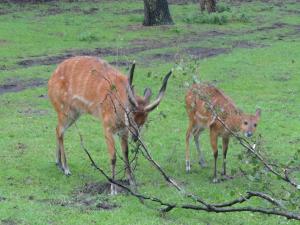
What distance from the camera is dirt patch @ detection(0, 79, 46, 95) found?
1342 centimetres

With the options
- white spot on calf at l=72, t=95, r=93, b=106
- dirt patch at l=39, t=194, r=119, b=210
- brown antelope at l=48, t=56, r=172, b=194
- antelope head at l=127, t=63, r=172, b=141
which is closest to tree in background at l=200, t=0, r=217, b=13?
brown antelope at l=48, t=56, r=172, b=194

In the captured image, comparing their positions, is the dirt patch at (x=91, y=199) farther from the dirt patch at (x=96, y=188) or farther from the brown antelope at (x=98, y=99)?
the brown antelope at (x=98, y=99)

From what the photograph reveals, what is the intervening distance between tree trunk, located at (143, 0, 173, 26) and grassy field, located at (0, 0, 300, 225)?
0.36 metres

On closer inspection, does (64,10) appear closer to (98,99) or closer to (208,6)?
(208,6)

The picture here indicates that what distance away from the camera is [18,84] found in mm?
13805

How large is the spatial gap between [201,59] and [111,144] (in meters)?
8.93

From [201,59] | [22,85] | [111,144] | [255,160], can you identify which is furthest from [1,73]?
[255,160]

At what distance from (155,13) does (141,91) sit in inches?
347

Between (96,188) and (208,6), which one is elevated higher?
(208,6)

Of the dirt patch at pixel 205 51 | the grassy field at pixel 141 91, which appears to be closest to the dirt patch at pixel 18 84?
the grassy field at pixel 141 91

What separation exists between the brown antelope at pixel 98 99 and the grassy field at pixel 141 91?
374mm

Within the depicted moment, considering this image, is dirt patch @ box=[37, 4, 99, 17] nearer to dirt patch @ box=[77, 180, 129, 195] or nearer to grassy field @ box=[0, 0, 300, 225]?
grassy field @ box=[0, 0, 300, 225]

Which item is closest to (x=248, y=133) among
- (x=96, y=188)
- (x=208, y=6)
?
(x=96, y=188)

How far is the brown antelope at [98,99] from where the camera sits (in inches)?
293
